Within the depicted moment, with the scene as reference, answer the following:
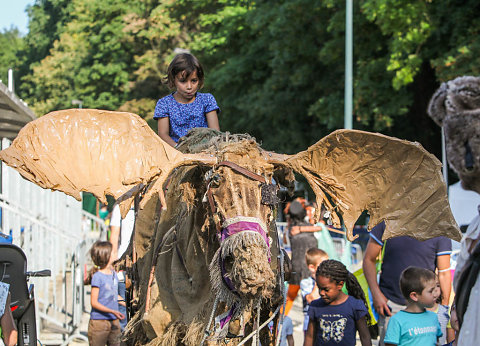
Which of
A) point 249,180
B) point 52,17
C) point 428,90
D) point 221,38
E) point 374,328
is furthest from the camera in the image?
point 52,17

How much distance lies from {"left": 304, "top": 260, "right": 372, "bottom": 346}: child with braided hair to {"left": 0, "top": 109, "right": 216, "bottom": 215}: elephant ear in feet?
6.88

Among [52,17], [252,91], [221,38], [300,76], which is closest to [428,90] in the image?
[300,76]

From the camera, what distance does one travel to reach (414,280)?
6.07m

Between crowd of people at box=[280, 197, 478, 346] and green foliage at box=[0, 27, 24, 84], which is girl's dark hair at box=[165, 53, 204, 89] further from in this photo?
green foliage at box=[0, 27, 24, 84]

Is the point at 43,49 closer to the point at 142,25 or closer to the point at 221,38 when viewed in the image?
the point at 142,25

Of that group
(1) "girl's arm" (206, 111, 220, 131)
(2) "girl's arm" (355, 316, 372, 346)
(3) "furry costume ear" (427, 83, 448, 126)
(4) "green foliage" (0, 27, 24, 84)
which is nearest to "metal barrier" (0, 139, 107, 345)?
(1) "girl's arm" (206, 111, 220, 131)

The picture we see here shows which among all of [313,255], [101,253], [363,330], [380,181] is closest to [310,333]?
[363,330]

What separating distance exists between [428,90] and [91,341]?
17818mm

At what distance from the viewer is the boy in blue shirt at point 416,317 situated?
19.6ft

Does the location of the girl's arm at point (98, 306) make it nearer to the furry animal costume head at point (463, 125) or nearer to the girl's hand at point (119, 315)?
the girl's hand at point (119, 315)

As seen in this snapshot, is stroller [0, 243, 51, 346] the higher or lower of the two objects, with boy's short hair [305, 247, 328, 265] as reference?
lower

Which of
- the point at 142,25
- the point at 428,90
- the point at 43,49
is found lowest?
the point at 428,90

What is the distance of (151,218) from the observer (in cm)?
609

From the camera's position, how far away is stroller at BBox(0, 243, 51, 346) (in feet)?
20.2
